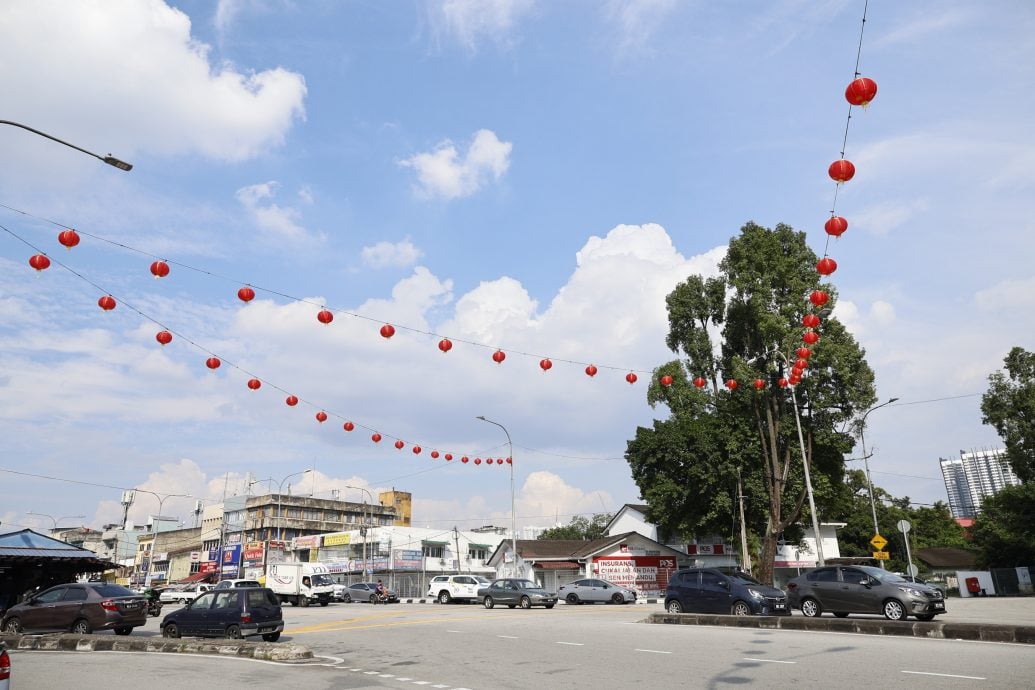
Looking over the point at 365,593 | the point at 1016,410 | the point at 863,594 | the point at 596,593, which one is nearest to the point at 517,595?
the point at 596,593

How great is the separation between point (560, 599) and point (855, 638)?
31.0 m

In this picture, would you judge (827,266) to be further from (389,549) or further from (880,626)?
(389,549)

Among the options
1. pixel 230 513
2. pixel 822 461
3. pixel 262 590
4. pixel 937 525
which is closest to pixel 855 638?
pixel 262 590

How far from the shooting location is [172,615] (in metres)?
18.0

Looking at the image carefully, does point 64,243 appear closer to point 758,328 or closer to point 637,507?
point 758,328

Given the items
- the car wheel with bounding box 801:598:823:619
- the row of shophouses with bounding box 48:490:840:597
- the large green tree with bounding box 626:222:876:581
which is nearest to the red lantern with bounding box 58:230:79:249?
the car wheel with bounding box 801:598:823:619

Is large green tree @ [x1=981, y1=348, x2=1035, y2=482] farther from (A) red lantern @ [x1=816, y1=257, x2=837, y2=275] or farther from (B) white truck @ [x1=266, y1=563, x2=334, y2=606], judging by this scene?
(B) white truck @ [x1=266, y1=563, x2=334, y2=606]

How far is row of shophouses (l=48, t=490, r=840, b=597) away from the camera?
169 feet

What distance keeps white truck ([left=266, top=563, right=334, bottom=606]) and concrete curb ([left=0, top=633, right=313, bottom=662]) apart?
21.0 metres

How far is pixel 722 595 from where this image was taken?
2102 cm

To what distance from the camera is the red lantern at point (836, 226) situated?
15139 millimetres

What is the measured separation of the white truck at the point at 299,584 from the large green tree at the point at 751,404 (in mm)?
22449

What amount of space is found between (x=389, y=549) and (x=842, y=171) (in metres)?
61.8

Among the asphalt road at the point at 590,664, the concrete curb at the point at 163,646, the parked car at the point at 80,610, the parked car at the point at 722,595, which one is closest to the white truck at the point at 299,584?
the parked car at the point at 80,610
